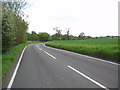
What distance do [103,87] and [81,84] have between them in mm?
819

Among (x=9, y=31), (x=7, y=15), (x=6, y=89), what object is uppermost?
(x=7, y=15)

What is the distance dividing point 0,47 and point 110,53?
10304 millimetres

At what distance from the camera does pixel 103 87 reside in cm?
631

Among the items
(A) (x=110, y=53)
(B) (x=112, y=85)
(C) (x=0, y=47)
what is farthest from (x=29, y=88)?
(C) (x=0, y=47)

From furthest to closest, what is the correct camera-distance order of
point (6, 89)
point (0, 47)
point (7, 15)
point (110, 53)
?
1. point (7, 15)
2. point (0, 47)
3. point (110, 53)
4. point (6, 89)

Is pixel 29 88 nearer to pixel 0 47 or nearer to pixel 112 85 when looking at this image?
pixel 112 85

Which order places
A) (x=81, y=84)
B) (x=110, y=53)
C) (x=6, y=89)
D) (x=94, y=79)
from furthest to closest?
(x=110, y=53), (x=94, y=79), (x=81, y=84), (x=6, y=89)

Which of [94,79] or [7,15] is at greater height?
[7,15]

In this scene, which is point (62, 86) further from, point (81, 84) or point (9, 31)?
point (9, 31)

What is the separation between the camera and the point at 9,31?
20469 mm

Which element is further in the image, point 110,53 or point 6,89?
point 110,53

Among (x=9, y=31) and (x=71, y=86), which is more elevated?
(x=9, y=31)

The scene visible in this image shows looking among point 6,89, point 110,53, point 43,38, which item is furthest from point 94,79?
point 43,38

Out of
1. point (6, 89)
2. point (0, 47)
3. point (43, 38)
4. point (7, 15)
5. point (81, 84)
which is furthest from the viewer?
point (43, 38)
